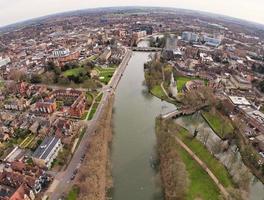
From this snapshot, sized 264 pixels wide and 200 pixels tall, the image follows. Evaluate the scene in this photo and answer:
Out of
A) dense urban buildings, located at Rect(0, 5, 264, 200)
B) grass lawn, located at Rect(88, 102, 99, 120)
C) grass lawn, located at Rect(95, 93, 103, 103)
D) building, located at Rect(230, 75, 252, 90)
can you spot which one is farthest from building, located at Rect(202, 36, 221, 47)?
grass lawn, located at Rect(88, 102, 99, 120)

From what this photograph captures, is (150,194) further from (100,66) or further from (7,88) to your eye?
(100,66)

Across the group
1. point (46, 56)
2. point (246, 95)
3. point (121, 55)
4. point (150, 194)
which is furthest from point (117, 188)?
point (46, 56)

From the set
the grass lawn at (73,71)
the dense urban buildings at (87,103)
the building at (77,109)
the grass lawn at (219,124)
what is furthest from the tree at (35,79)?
the grass lawn at (219,124)

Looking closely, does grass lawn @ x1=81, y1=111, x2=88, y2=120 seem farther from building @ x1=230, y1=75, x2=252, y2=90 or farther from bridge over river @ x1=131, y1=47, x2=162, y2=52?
bridge over river @ x1=131, y1=47, x2=162, y2=52

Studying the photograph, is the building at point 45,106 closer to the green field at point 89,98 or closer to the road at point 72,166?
the green field at point 89,98

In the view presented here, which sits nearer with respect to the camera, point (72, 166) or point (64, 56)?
point (72, 166)

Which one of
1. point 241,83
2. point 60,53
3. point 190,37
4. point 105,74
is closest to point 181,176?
point 241,83

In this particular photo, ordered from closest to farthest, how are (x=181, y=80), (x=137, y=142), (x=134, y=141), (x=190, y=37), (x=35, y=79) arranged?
(x=137, y=142), (x=134, y=141), (x=35, y=79), (x=181, y=80), (x=190, y=37)

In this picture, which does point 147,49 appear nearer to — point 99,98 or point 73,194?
point 99,98
